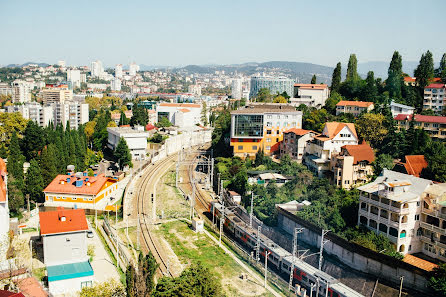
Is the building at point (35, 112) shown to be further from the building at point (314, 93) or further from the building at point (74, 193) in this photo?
the building at point (314, 93)

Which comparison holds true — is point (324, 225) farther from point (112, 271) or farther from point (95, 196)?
point (95, 196)

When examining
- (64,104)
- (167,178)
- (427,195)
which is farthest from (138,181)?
(64,104)

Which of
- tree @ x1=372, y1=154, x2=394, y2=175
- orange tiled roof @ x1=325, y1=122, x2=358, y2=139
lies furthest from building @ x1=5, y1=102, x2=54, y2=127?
tree @ x1=372, y1=154, x2=394, y2=175

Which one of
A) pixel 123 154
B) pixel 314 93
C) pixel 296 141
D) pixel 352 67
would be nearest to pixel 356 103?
pixel 296 141

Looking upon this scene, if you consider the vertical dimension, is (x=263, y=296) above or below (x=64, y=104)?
below

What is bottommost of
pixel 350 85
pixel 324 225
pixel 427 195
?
pixel 324 225

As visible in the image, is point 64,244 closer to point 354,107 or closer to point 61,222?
point 61,222
